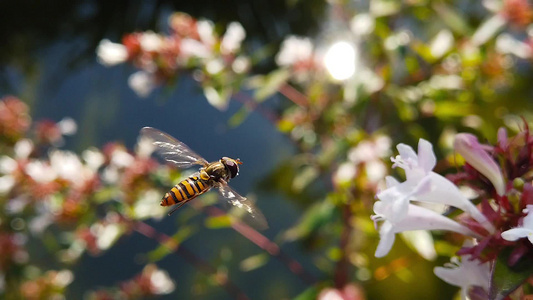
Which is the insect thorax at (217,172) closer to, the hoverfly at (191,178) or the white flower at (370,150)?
the hoverfly at (191,178)

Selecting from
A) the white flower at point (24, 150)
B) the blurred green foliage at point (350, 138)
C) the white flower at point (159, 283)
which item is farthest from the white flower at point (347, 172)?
the white flower at point (24, 150)

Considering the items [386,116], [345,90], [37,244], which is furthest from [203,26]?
[37,244]

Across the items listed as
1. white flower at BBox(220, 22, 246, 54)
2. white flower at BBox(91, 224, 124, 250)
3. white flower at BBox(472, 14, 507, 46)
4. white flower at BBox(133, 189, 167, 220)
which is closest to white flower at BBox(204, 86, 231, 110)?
white flower at BBox(220, 22, 246, 54)

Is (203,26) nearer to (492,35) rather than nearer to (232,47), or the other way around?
(232,47)

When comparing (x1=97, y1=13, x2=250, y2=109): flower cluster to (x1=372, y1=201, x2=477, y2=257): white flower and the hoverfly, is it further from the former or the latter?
(x1=372, y1=201, x2=477, y2=257): white flower

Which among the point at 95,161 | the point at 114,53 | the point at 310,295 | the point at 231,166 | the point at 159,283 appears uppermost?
the point at 114,53

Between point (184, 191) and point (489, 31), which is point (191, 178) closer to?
point (184, 191)

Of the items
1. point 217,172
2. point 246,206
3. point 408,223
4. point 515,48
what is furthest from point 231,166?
point 515,48
